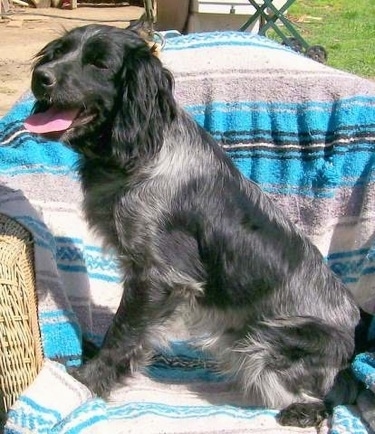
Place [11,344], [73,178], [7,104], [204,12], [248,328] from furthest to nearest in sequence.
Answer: [204,12] < [7,104] < [73,178] < [248,328] < [11,344]

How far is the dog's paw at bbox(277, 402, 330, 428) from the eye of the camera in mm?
3295

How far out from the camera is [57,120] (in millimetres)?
3145

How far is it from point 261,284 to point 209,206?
39cm

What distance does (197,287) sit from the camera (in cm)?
348

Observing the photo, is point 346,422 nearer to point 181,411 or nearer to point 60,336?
point 181,411

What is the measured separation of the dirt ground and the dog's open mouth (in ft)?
16.9

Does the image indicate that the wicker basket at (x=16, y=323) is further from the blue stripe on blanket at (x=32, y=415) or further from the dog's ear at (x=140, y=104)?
the dog's ear at (x=140, y=104)

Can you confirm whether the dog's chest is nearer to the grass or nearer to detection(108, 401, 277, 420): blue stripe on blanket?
detection(108, 401, 277, 420): blue stripe on blanket

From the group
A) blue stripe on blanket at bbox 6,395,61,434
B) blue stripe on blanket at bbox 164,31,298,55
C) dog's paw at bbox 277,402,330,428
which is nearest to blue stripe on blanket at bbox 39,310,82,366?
blue stripe on blanket at bbox 6,395,61,434

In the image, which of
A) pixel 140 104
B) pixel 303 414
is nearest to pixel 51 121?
pixel 140 104

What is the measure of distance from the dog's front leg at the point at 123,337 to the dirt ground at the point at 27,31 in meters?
5.14

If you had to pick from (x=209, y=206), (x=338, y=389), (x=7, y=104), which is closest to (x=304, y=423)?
(x=338, y=389)

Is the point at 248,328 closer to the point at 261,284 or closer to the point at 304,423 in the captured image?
the point at 261,284

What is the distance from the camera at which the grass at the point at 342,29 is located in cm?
1153
